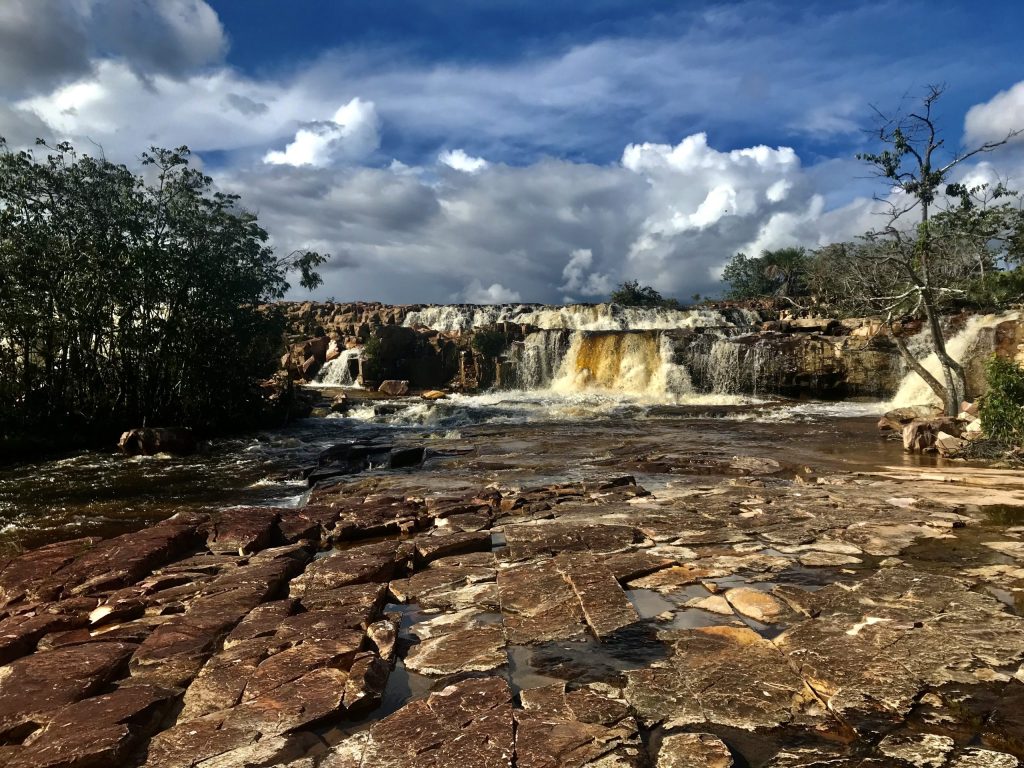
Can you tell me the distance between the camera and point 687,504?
8.14 m

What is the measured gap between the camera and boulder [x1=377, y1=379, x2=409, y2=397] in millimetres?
30594

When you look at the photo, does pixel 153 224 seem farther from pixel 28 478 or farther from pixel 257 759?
pixel 257 759

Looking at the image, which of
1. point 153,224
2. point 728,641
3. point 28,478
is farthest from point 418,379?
point 728,641

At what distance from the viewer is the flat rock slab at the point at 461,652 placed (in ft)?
12.9

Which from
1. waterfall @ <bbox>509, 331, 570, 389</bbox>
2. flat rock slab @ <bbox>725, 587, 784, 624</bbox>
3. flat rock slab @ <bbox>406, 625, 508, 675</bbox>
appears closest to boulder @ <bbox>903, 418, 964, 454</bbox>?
flat rock slab @ <bbox>725, 587, 784, 624</bbox>

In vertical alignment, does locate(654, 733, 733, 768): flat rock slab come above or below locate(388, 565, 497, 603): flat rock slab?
above

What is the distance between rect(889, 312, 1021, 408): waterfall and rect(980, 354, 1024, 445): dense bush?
389 inches

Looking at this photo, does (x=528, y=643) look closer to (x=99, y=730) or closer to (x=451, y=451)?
(x=99, y=730)

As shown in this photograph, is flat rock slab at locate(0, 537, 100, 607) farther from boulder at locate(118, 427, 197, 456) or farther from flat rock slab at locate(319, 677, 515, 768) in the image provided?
boulder at locate(118, 427, 197, 456)

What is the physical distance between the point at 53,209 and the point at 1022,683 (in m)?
19.8

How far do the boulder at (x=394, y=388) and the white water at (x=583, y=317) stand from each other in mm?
5886

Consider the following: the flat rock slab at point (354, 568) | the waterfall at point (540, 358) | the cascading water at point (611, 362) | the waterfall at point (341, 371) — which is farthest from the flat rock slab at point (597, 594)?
the waterfall at point (341, 371)

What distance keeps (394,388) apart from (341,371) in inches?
215

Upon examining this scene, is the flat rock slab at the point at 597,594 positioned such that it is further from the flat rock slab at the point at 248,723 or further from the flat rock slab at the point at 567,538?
the flat rock slab at the point at 248,723
